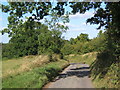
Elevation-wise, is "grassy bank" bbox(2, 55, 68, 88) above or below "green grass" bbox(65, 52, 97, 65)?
above

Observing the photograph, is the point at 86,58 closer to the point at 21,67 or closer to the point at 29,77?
the point at 21,67

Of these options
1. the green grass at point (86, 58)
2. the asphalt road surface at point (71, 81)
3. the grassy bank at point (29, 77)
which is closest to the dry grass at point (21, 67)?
the grassy bank at point (29, 77)

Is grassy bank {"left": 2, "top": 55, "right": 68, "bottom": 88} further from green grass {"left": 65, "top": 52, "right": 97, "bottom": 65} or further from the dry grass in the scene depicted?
green grass {"left": 65, "top": 52, "right": 97, "bottom": 65}

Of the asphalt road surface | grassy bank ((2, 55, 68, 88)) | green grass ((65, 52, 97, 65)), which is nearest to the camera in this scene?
grassy bank ((2, 55, 68, 88))

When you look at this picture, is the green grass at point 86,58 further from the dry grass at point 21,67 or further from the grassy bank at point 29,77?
the grassy bank at point 29,77

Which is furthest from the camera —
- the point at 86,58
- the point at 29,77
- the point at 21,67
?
the point at 86,58

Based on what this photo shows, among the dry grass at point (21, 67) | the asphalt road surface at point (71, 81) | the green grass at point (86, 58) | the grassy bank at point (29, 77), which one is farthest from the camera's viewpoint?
the green grass at point (86, 58)

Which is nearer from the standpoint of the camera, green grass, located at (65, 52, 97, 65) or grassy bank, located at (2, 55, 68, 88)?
grassy bank, located at (2, 55, 68, 88)

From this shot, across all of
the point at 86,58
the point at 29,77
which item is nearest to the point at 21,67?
the point at 29,77

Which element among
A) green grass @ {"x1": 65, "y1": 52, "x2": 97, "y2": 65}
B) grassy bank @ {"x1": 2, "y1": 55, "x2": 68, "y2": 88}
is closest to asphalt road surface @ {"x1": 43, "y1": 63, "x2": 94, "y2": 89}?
grassy bank @ {"x1": 2, "y1": 55, "x2": 68, "y2": 88}

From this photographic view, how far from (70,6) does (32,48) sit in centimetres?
5744

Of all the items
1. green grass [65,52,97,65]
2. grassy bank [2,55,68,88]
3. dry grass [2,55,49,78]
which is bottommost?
green grass [65,52,97,65]

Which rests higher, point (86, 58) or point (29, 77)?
point (29, 77)

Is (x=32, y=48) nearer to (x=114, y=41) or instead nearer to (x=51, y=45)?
(x=51, y=45)
